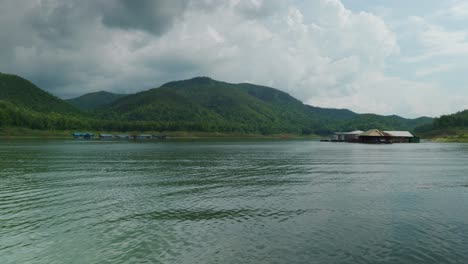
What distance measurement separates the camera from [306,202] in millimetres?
35156

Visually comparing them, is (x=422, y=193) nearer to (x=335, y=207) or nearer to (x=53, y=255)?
(x=335, y=207)

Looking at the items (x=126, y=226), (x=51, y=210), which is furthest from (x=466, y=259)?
(x=51, y=210)

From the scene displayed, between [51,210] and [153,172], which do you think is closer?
[51,210]

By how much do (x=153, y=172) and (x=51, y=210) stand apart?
2973cm

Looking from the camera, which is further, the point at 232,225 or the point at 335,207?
the point at 335,207

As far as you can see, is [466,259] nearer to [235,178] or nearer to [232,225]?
[232,225]

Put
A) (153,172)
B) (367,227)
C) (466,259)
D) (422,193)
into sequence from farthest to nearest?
(153,172) < (422,193) < (367,227) < (466,259)

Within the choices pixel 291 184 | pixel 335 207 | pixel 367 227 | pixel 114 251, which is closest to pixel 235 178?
pixel 291 184

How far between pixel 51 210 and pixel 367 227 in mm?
28237

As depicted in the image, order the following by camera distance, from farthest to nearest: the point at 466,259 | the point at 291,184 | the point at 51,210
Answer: the point at 291,184 → the point at 51,210 → the point at 466,259

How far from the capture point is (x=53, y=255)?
20.4 m

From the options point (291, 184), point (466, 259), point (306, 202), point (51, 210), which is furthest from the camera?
point (291, 184)

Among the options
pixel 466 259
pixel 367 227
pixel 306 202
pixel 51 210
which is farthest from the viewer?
pixel 306 202

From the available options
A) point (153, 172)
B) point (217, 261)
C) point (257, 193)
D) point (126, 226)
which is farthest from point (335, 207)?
point (153, 172)
